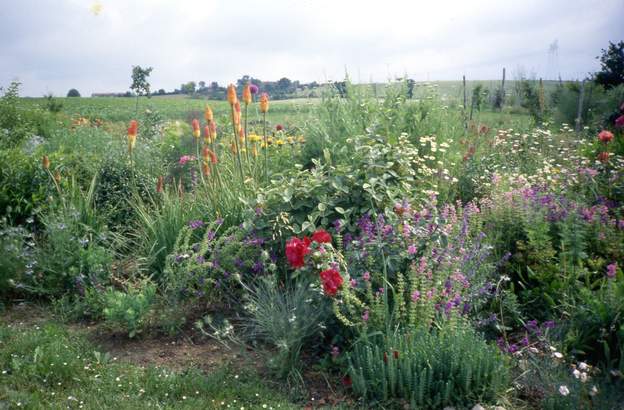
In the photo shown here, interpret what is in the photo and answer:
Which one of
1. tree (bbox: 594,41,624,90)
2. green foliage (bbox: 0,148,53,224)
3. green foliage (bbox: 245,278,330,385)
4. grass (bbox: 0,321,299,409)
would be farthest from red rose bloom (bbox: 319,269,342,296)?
tree (bbox: 594,41,624,90)

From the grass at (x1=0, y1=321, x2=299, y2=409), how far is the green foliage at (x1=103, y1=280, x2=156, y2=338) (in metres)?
0.26

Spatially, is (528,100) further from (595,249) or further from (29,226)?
(29,226)

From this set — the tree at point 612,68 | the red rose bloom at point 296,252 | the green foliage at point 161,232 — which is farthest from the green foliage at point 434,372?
the tree at point 612,68

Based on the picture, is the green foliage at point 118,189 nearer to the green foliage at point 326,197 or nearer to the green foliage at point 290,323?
the green foliage at point 326,197

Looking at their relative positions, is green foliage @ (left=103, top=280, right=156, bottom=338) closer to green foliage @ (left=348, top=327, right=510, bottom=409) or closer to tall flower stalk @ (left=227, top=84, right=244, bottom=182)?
tall flower stalk @ (left=227, top=84, right=244, bottom=182)

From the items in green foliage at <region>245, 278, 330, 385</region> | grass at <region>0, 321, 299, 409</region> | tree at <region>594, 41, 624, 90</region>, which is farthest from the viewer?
tree at <region>594, 41, 624, 90</region>

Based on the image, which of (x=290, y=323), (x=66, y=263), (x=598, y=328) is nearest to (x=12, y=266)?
(x=66, y=263)

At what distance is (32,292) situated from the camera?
15.5 feet

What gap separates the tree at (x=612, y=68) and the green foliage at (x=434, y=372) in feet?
48.5

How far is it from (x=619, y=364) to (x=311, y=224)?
2111 mm

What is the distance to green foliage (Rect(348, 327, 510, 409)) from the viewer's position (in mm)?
2916

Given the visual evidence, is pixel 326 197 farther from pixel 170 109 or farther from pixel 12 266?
pixel 170 109

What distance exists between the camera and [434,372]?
301cm

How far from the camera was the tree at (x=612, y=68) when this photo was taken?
15.2 m
